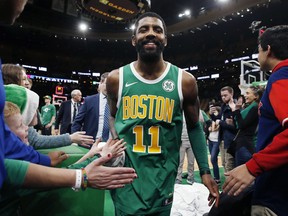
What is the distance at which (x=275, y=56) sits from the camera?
5.94 feet

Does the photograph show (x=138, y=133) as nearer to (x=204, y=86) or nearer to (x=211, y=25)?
(x=211, y=25)

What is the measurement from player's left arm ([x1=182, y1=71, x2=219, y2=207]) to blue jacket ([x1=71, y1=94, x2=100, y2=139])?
234cm

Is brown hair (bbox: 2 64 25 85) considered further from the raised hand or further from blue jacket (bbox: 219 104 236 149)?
blue jacket (bbox: 219 104 236 149)

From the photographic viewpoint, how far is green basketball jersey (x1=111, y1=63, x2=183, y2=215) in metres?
1.66

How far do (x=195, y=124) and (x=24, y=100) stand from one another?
4.14 ft

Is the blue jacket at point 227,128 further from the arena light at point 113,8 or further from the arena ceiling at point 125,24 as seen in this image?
the arena ceiling at point 125,24

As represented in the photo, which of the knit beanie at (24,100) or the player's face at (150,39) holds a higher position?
the player's face at (150,39)

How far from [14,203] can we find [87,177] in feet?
2.49

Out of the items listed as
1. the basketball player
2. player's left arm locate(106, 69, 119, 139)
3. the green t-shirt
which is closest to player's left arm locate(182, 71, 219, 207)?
the basketball player

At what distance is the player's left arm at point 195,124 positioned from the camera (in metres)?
1.85

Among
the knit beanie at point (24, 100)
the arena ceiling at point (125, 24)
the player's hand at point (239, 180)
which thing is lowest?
the player's hand at point (239, 180)

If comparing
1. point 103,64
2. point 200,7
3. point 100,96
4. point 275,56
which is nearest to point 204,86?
point 200,7

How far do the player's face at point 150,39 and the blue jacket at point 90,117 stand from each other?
89.7 inches

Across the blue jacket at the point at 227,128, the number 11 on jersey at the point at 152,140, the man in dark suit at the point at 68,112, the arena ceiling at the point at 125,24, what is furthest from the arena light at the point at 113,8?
the arena ceiling at the point at 125,24
